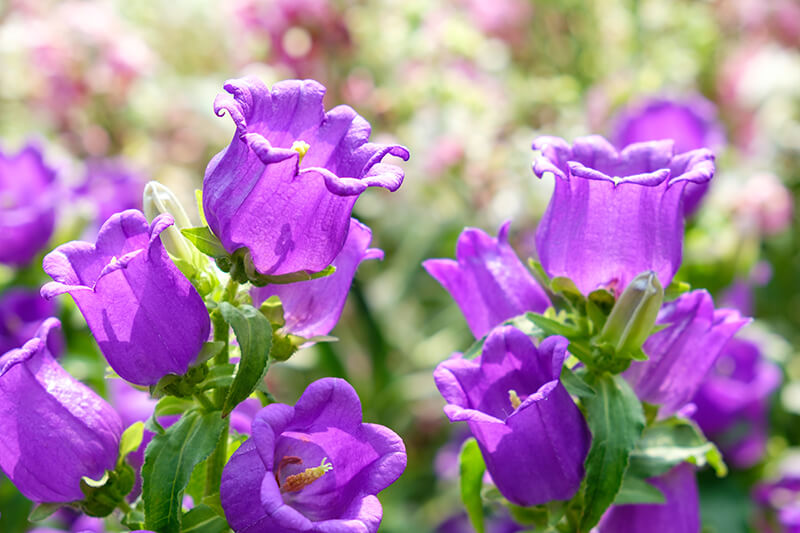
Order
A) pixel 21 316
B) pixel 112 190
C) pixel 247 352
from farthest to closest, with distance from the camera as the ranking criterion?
pixel 112 190, pixel 21 316, pixel 247 352

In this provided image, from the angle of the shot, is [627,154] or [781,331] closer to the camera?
[627,154]

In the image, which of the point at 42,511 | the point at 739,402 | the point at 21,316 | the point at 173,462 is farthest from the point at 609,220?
the point at 21,316

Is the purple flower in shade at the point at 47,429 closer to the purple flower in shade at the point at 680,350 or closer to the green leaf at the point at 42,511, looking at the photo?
the green leaf at the point at 42,511

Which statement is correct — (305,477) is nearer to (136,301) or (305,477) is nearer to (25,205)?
(136,301)

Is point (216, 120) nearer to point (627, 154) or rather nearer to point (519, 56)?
point (519, 56)

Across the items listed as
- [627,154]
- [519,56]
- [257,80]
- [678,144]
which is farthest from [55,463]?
[519,56]
